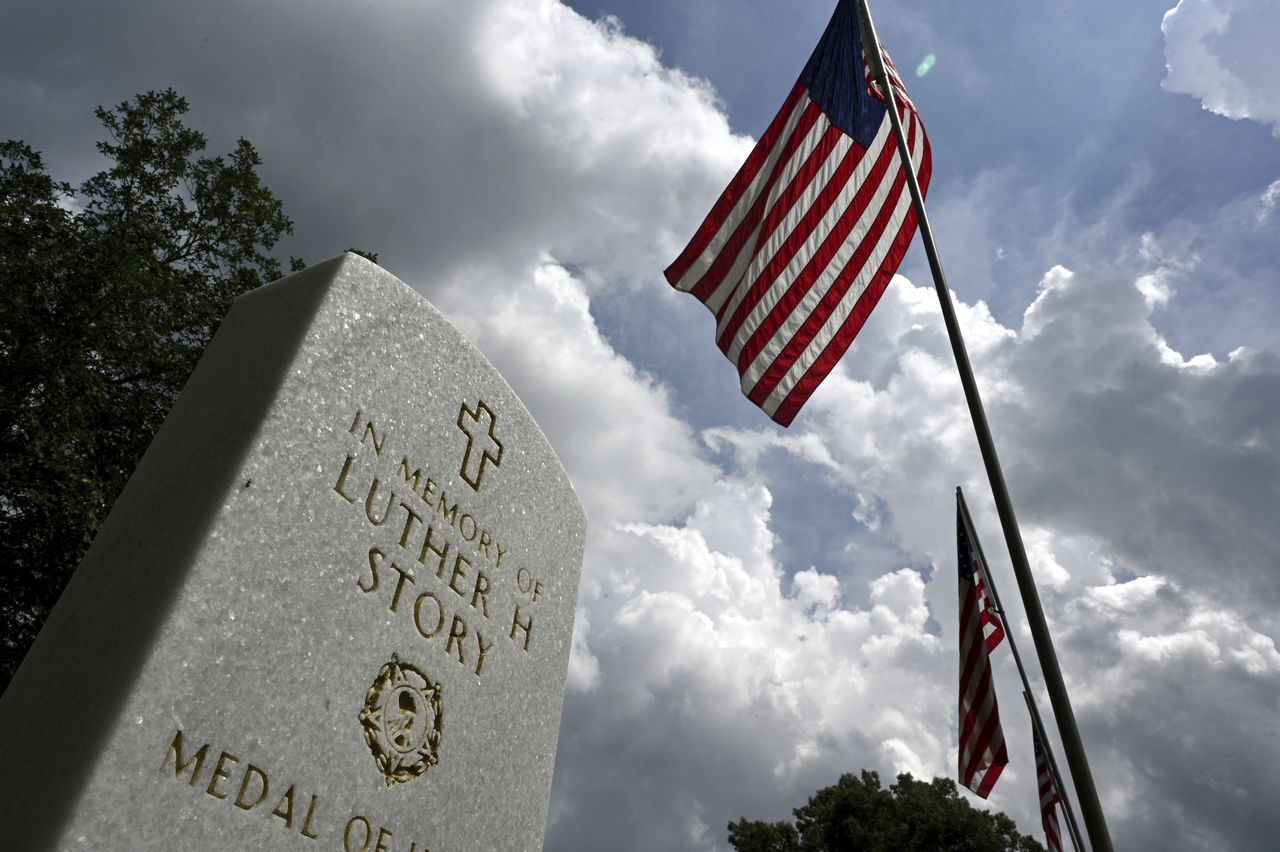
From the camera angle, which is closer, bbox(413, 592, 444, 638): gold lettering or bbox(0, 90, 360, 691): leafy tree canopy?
bbox(413, 592, 444, 638): gold lettering

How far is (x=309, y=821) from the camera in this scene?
2.38m

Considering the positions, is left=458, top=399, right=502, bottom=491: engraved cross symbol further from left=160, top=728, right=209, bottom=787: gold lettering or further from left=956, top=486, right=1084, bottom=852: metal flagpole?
left=956, top=486, right=1084, bottom=852: metal flagpole

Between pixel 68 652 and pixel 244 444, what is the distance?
76cm

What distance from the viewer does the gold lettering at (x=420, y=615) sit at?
2.90 meters

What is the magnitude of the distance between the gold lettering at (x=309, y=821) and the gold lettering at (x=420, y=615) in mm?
657

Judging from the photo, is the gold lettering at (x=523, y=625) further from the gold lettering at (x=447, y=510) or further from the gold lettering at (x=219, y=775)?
the gold lettering at (x=219, y=775)

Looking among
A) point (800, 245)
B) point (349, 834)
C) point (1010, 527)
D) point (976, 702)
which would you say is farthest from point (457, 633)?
point (976, 702)

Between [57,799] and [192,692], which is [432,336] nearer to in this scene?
[192,692]

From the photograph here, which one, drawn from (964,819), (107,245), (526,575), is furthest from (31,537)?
(964,819)

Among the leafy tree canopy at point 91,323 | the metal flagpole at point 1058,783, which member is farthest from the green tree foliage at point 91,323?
the metal flagpole at point 1058,783

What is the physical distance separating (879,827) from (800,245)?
2606 centimetres

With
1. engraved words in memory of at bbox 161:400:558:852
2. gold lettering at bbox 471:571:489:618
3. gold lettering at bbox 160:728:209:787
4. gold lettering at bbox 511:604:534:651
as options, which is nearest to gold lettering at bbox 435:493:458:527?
engraved words in memory of at bbox 161:400:558:852

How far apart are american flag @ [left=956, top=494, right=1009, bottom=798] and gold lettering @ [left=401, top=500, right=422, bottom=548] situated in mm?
7367

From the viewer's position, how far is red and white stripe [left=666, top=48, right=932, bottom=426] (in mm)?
6379
